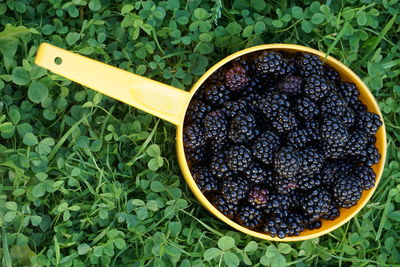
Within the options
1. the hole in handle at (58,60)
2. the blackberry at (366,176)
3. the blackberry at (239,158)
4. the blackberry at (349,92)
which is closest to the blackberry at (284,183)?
the blackberry at (239,158)

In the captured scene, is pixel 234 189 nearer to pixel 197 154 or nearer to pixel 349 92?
pixel 197 154

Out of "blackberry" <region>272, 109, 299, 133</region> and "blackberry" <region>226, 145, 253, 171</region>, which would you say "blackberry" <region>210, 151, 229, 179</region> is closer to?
"blackberry" <region>226, 145, 253, 171</region>

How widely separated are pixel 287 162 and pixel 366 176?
0.28 m

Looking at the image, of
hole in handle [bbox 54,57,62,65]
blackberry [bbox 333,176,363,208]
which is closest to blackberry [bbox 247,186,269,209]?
blackberry [bbox 333,176,363,208]

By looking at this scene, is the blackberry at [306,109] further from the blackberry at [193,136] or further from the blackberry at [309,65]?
the blackberry at [193,136]

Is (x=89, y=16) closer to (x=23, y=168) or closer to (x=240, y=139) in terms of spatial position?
(x=23, y=168)

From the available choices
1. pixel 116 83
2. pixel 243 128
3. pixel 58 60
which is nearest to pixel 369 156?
pixel 243 128

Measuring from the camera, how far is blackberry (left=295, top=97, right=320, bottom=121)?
5.49 feet

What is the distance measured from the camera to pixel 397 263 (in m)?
1.90

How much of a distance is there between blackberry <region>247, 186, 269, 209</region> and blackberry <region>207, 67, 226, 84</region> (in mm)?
355

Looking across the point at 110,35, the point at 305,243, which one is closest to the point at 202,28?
the point at 110,35

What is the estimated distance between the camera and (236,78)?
170 cm

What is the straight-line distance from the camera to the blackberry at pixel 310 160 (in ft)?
5.36

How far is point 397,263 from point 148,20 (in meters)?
1.18
